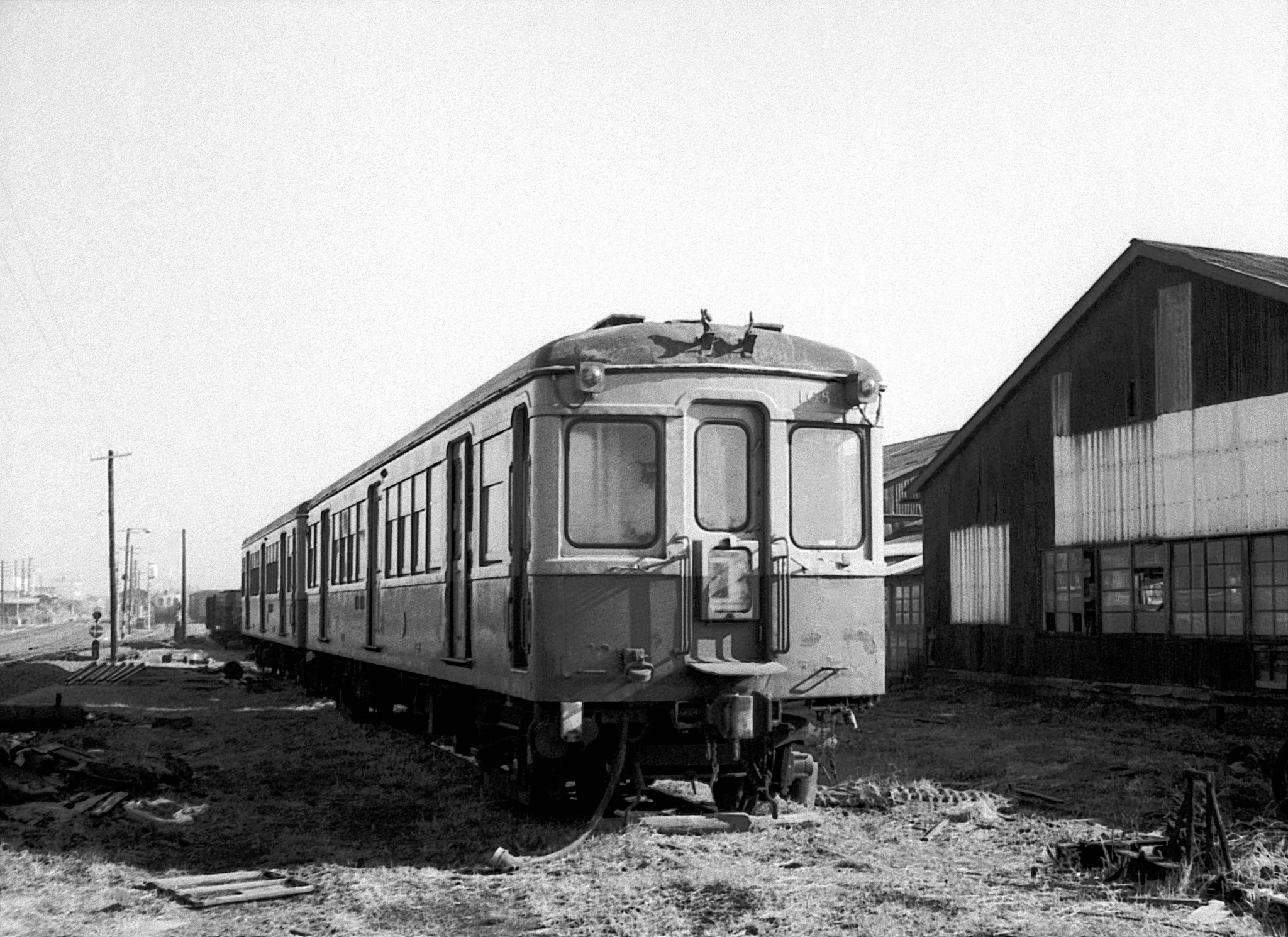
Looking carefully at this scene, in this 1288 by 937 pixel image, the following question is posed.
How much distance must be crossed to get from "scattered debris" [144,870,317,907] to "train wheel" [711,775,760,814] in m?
3.06

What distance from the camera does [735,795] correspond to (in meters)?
9.55

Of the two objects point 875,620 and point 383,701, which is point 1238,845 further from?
point 383,701

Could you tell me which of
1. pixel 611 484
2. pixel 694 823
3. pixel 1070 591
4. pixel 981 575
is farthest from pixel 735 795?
pixel 981 575

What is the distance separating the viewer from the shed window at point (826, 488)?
9.20m

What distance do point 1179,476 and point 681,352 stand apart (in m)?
10.5

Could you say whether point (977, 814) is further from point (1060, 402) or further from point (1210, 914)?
point (1060, 402)

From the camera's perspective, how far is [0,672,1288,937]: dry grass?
670 centimetres

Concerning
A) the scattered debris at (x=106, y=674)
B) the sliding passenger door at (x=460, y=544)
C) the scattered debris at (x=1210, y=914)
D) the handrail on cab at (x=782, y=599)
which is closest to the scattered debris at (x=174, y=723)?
the sliding passenger door at (x=460, y=544)

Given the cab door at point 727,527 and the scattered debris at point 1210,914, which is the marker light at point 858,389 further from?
the scattered debris at point 1210,914

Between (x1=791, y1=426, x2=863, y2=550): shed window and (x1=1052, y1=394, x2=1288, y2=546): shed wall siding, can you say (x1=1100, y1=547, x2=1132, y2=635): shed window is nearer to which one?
(x1=1052, y1=394, x2=1288, y2=546): shed wall siding

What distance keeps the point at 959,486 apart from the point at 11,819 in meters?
16.1

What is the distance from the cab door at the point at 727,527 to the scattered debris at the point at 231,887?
9.29ft

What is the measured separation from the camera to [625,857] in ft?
26.5

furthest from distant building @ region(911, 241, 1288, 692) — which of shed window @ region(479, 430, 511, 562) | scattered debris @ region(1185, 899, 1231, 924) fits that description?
shed window @ region(479, 430, 511, 562)
